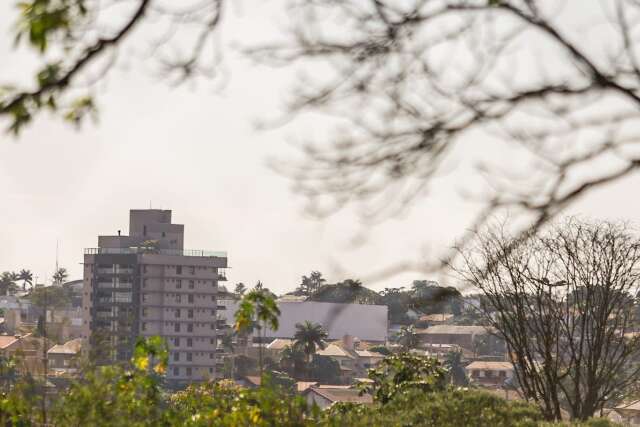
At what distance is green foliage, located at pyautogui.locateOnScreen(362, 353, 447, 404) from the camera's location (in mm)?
15680

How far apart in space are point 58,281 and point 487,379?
92228 mm

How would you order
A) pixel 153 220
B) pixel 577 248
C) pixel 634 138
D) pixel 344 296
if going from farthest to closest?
pixel 153 220
pixel 577 248
pixel 344 296
pixel 634 138

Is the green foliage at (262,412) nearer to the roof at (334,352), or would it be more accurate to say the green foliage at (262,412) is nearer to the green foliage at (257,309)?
the green foliage at (257,309)

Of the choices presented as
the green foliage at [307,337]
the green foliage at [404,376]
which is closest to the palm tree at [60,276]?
the green foliage at [307,337]

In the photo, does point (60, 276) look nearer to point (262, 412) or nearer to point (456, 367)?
point (456, 367)

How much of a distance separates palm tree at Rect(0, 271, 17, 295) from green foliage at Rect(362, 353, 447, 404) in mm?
159009

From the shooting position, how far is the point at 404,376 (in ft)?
54.0

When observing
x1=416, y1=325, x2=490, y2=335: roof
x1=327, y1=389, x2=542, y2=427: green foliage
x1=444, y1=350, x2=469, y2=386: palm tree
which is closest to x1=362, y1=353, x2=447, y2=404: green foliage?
x1=327, y1=389, x2=542, y2=427: green foliage

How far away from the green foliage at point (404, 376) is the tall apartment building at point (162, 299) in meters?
109

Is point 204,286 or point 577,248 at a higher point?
point 204,286

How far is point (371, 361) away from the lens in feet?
419

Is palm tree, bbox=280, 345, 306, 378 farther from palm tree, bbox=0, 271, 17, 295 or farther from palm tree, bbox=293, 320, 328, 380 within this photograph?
palm tree, bbox=0, 271, 17, 295

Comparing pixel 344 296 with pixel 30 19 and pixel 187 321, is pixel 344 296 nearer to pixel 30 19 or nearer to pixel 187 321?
pixel 30 19

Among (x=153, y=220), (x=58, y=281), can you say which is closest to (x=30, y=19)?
(x=153, y=220)
